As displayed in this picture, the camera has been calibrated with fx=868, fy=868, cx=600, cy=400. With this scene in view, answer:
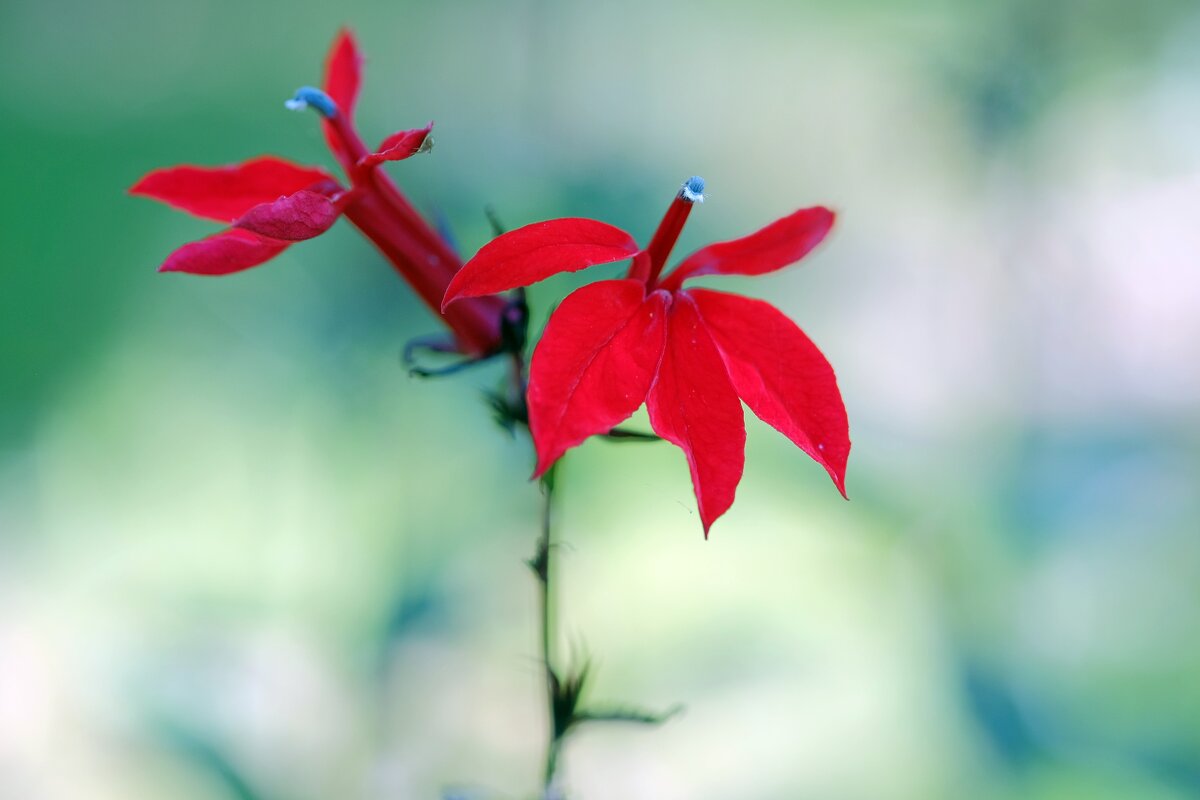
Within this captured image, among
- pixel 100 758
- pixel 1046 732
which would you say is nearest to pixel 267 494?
pixel 100 758

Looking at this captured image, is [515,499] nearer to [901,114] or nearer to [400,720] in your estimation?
[400,720]

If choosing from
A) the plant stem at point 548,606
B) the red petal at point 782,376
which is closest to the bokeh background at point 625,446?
the plant stem at point 548,606

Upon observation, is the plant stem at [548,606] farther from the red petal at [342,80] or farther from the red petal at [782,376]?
the red petal at [342,80]

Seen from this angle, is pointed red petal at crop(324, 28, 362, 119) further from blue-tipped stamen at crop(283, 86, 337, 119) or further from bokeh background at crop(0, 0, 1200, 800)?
bokeh background at crop(0, 0, 1200, 800)

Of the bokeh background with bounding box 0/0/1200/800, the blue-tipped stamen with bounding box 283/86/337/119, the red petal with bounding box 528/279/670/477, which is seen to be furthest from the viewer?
the bokeh background with bounding box 0/0/1200/800

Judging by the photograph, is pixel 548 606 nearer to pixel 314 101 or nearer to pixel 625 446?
pixel 314 101

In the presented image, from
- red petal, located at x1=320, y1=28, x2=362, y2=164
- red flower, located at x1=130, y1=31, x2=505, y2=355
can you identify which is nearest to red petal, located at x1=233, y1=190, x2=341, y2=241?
red flower, located at x1=130, y1=31, x2=505, y2=355

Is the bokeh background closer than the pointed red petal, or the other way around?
the pointed red petal
